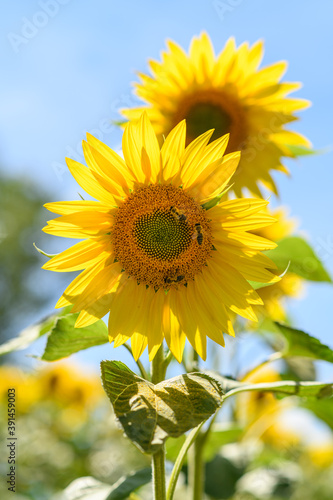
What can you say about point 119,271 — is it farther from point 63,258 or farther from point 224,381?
point 224,381

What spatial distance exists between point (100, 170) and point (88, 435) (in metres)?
2.33

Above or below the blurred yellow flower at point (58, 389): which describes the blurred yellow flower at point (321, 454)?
below

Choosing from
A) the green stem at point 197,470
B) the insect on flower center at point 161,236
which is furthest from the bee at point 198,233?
the green stem at point 197,470

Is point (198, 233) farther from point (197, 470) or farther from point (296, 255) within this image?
point (197, 470)

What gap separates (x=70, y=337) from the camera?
1.12 metres

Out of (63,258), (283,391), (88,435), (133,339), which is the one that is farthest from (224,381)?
(88,435)

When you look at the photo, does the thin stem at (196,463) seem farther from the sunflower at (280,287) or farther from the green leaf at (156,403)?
the sunflower at (280,287)

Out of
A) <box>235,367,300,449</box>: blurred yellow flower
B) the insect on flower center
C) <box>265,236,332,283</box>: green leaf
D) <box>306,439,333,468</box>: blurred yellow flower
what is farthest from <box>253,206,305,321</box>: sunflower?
<box>306,439,333,468</box>: blurred yellow flower

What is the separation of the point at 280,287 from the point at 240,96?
0.98 metres

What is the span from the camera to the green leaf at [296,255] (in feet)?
4.70

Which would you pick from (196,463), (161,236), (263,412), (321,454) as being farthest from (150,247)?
(321,454)

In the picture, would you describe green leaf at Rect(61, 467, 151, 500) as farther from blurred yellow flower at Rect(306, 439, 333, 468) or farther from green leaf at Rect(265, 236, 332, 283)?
blurred yellow flower at Rect(306, 439, 333, 468)

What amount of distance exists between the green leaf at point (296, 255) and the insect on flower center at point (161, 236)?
11.5 inches

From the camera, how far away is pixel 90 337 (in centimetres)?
113
